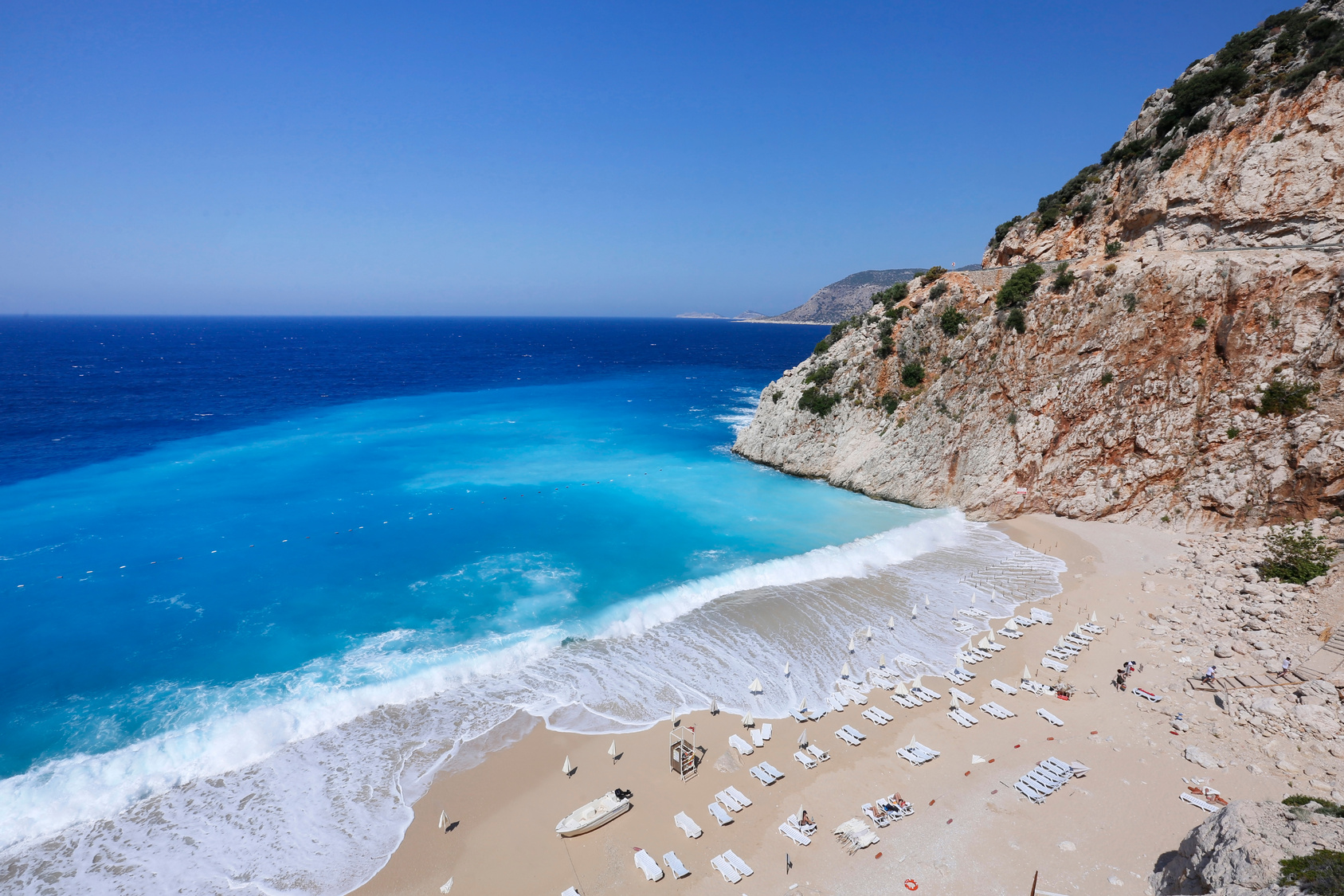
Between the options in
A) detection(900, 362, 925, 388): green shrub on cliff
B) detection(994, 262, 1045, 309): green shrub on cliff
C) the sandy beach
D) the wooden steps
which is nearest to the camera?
the sandy beach

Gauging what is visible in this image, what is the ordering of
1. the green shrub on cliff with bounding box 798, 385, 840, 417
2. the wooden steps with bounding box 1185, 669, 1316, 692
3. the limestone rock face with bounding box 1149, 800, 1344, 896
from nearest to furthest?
the limestone rock face with bounding box 1149, 800, 1344, 896, the wooden steps with bounding box 1185, 669, 1316, 692, the green shrub on cliff with bounding box 798, 385, 840, 417

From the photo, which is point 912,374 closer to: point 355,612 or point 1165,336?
point 1165,336

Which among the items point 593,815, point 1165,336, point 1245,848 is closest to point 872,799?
point 1245,848

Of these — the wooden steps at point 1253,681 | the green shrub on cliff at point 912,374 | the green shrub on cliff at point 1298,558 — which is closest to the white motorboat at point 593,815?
the wooden steps at point 1253,681

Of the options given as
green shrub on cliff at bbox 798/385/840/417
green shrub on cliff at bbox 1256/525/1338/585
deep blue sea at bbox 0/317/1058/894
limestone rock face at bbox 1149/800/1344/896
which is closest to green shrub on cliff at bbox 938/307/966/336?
green shrub on cliff at bbox 798/385/840/417

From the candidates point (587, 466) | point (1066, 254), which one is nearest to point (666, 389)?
point (587, 466)

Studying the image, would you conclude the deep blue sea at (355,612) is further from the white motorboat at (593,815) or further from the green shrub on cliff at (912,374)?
the green shrub on cliff at (912,374)

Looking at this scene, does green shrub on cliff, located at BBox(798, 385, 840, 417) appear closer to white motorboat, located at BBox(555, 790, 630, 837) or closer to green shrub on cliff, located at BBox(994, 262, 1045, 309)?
green shrub on cliff, located at BBox(994, 262, 1045, 309)
